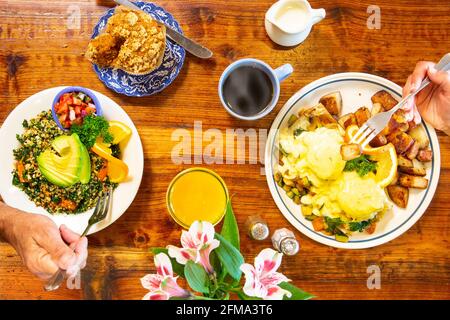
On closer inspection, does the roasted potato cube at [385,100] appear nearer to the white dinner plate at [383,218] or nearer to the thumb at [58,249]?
the white dinner plate at [383,218]

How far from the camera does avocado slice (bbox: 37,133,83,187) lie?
161 cm

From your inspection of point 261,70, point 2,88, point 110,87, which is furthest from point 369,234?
point 2,88

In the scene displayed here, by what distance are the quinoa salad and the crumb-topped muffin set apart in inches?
11.8

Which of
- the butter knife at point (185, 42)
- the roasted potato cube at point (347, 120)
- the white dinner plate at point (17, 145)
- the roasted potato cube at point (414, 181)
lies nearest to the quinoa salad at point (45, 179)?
the white dinner plate at point (17, 145)

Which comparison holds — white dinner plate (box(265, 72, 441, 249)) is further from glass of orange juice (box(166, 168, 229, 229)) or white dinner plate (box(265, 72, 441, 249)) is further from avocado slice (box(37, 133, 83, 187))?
avocado slice (box(37, 133, 83, 187))

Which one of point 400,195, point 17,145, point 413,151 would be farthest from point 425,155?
point 17,145

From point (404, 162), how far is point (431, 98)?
0.86 ft

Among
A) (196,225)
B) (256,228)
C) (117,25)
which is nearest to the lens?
(196,225)

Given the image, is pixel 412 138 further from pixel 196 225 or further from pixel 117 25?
pixel 117 25

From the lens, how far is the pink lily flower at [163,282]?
114 cm

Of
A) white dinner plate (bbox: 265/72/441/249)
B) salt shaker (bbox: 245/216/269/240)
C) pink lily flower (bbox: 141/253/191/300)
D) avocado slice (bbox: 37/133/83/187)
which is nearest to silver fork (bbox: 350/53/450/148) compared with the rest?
white dinner plate (bbox: 265/72/441/249)

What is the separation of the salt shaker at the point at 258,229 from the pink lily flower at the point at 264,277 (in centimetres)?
51

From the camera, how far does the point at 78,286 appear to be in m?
1.75

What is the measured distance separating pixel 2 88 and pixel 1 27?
23 centimetres
